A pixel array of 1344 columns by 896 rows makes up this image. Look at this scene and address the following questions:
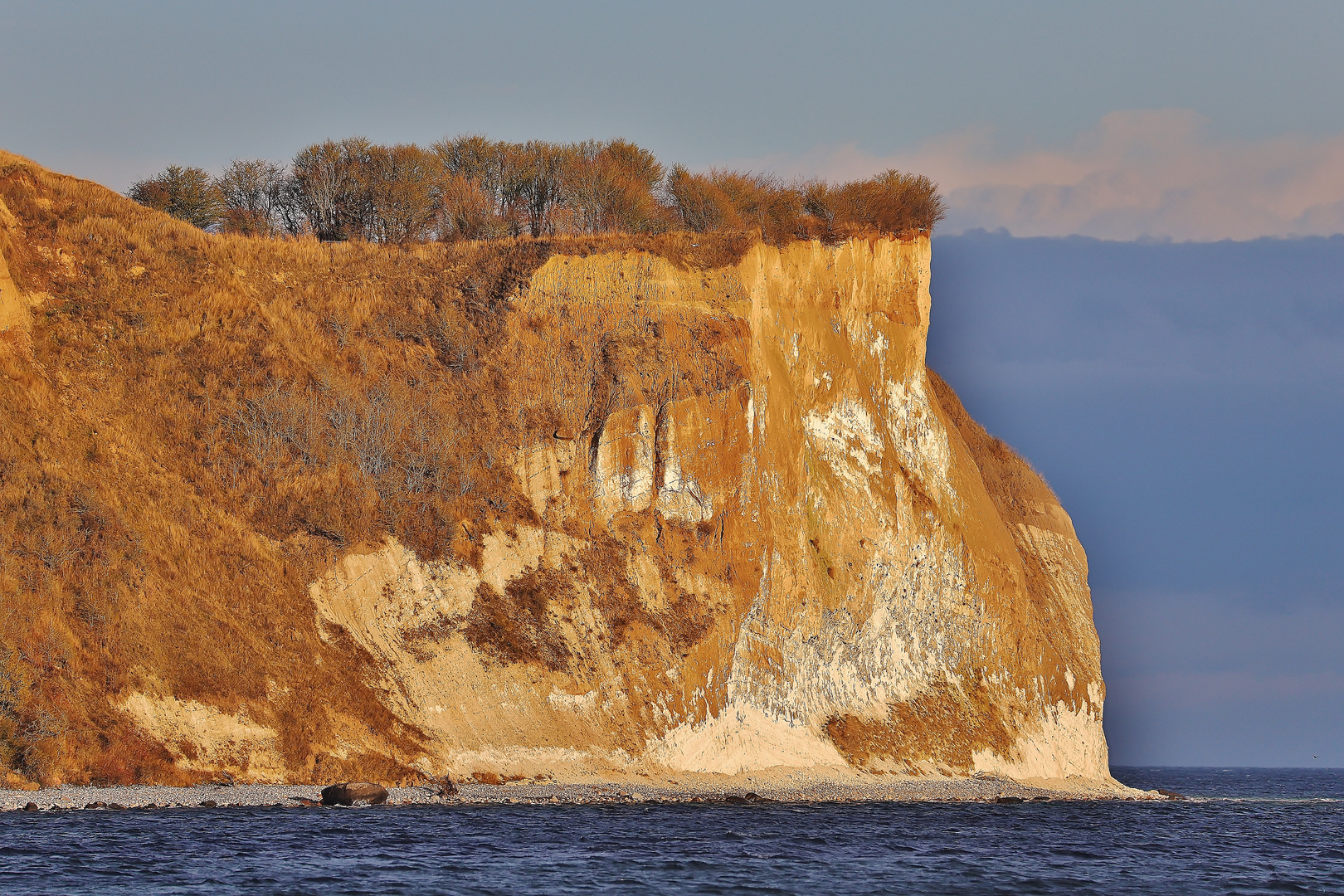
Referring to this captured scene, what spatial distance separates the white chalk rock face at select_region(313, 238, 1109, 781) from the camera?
36.4 metres

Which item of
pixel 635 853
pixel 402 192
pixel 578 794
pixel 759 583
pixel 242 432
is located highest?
pixel 402 192

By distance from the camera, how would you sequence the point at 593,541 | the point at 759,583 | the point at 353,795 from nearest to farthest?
A: the point at 353,795 → the point at 593,541 → the point at 759,583

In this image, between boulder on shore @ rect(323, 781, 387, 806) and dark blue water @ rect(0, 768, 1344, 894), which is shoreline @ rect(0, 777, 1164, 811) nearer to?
boulder on shore @ rect(323, 781, 387, 806)

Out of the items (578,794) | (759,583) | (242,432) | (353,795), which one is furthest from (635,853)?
(242,432)

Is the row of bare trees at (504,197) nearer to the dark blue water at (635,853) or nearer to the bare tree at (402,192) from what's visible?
the bare tree at (402,192)

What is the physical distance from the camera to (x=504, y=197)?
50.2m

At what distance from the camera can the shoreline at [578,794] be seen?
3045cm

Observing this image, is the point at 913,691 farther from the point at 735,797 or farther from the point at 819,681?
the point at 735,797

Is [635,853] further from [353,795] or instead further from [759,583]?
[759,583]

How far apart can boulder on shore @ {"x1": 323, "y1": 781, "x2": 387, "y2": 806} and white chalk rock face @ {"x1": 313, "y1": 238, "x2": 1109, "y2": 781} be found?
2423mm

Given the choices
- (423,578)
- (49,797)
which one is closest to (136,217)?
(423,578)

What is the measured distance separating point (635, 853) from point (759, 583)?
14495 mm

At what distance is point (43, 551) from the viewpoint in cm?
3409

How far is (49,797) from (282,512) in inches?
401
